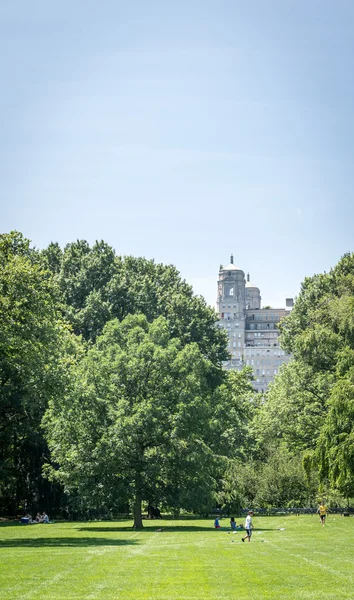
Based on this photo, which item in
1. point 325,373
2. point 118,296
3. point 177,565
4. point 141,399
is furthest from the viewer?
point 118,296

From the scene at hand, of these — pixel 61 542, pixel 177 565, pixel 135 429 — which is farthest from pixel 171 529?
pixel 177 565

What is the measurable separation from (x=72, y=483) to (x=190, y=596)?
33.0m

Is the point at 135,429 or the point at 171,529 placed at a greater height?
the point at 135,429

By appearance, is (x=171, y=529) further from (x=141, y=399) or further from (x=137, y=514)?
(x=141, y=399)

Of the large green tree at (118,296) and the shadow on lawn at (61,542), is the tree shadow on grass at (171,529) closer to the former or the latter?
the shadow on lawn at (61,542)

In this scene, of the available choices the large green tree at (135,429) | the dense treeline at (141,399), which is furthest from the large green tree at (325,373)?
the large green tree at (135,429)

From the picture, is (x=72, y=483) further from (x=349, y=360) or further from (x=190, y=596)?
(x=190, y=596)

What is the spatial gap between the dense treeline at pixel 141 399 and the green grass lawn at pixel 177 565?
25.1ft

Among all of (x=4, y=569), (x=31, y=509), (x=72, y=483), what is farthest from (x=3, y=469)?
(x=4, y=569)

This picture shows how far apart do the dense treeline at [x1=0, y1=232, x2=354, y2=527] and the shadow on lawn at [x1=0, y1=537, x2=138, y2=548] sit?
25.6 feet

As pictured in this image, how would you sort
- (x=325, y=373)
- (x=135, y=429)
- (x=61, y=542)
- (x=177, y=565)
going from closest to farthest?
(x=177, y=565) → (x=61, y=542) → (x=135, y=429) → (x=325, y=373)

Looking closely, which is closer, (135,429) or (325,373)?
(135,429)

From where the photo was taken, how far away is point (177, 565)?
2753 cm

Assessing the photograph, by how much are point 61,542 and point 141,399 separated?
641 inches
